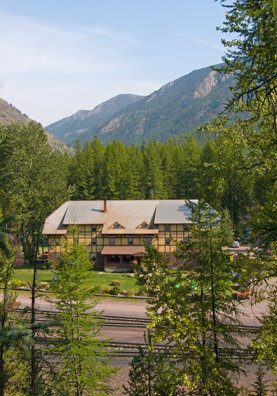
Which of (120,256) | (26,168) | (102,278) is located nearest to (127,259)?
(120,256)

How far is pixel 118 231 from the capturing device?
147ft

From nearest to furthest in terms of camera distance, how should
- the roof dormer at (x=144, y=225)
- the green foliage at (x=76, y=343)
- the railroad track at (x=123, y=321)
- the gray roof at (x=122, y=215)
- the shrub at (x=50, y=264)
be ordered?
the green foliage at (x=76, y=343), the railroad track at (x=123, y=321), the shrub at (x=50, y=264), the gray roof at (x=122, y=215), the roof dormer at (x=144, y=225)

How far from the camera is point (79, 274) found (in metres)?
14.9

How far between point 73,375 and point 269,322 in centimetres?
744

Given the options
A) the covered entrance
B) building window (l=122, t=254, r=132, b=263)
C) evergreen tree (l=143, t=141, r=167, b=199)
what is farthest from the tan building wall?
evergreen tree (l=143, t=141, r=167, b=199)

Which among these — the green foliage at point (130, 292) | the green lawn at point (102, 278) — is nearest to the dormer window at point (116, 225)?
the green lawn at point (102, 278)

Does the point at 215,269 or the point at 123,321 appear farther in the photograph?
the point at 123,321

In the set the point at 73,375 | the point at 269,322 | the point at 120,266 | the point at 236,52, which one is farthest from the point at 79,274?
the point at 120,266

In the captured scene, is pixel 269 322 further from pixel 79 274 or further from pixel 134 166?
pixel 134 166

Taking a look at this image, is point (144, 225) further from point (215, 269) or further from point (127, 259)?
point (215, 269)

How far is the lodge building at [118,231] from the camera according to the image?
145ft

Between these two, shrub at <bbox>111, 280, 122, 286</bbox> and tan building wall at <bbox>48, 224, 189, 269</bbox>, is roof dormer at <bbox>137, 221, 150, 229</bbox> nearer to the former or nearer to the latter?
tan building wall at <bbox>48, 224, 189, 269</bbox>

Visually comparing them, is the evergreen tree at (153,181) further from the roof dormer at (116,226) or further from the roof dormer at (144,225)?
the roof dormer at (116,226)

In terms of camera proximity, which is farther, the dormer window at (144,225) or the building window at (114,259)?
the dormer window at (144,225)
